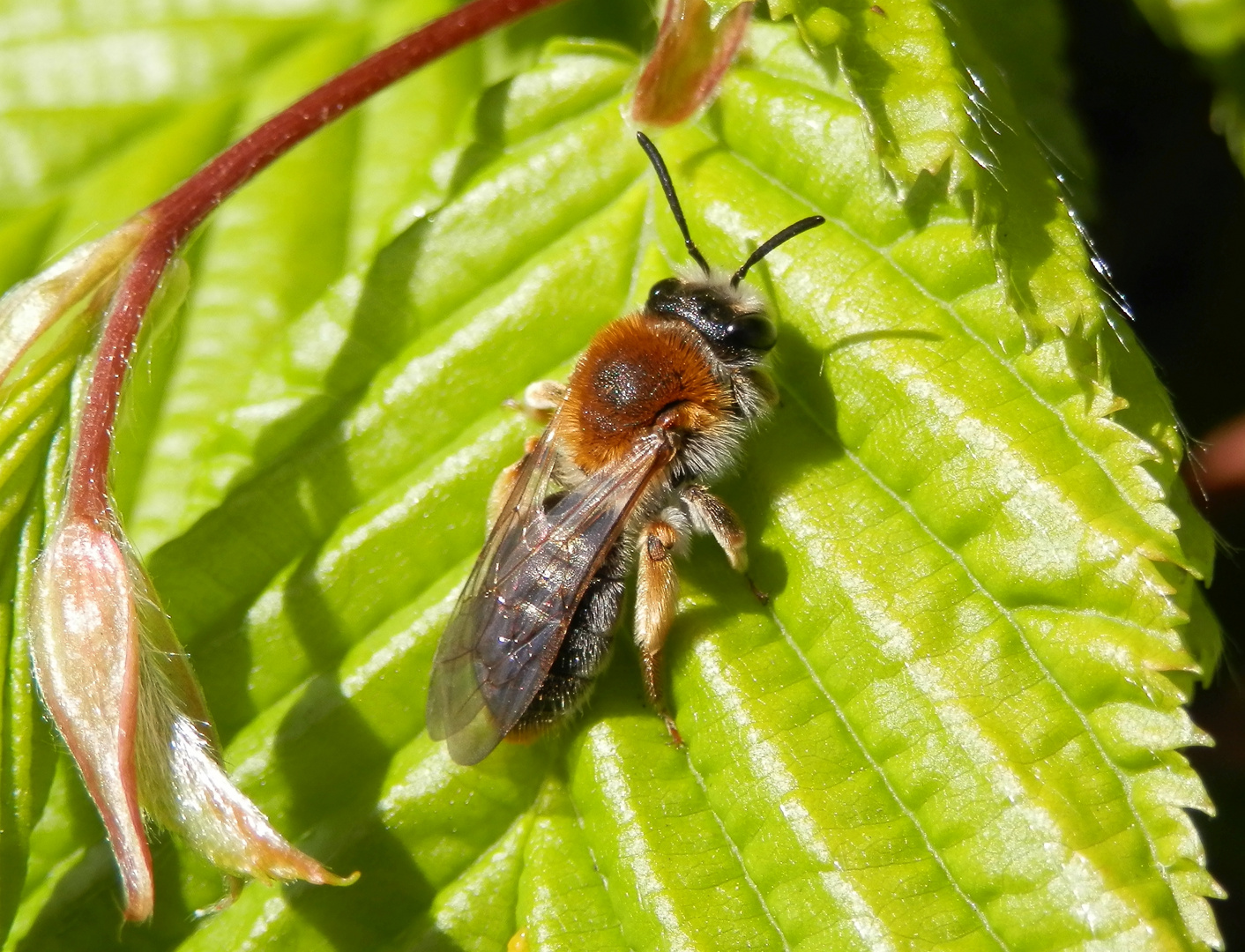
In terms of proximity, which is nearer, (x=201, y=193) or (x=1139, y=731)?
(x=1139, y=731)

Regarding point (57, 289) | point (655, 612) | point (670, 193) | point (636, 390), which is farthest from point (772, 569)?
point (57, 289)

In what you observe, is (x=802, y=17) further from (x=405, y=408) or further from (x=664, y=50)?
(x=405, y=408)

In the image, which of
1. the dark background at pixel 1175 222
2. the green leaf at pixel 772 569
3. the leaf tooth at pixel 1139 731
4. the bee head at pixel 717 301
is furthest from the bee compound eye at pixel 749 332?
the dark background at pixel 1175 222

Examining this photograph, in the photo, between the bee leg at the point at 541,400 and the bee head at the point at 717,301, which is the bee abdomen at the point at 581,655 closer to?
the bee leg at the point at 541,400

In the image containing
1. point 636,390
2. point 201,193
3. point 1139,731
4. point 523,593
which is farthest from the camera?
point 636,390

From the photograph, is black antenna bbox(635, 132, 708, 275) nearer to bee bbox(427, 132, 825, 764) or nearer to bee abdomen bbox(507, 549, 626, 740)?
bee bbox(427, 132, 825, 764)

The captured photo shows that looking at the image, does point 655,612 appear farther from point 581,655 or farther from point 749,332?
point 749,332

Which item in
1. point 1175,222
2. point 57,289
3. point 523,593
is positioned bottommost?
point 1175,222
